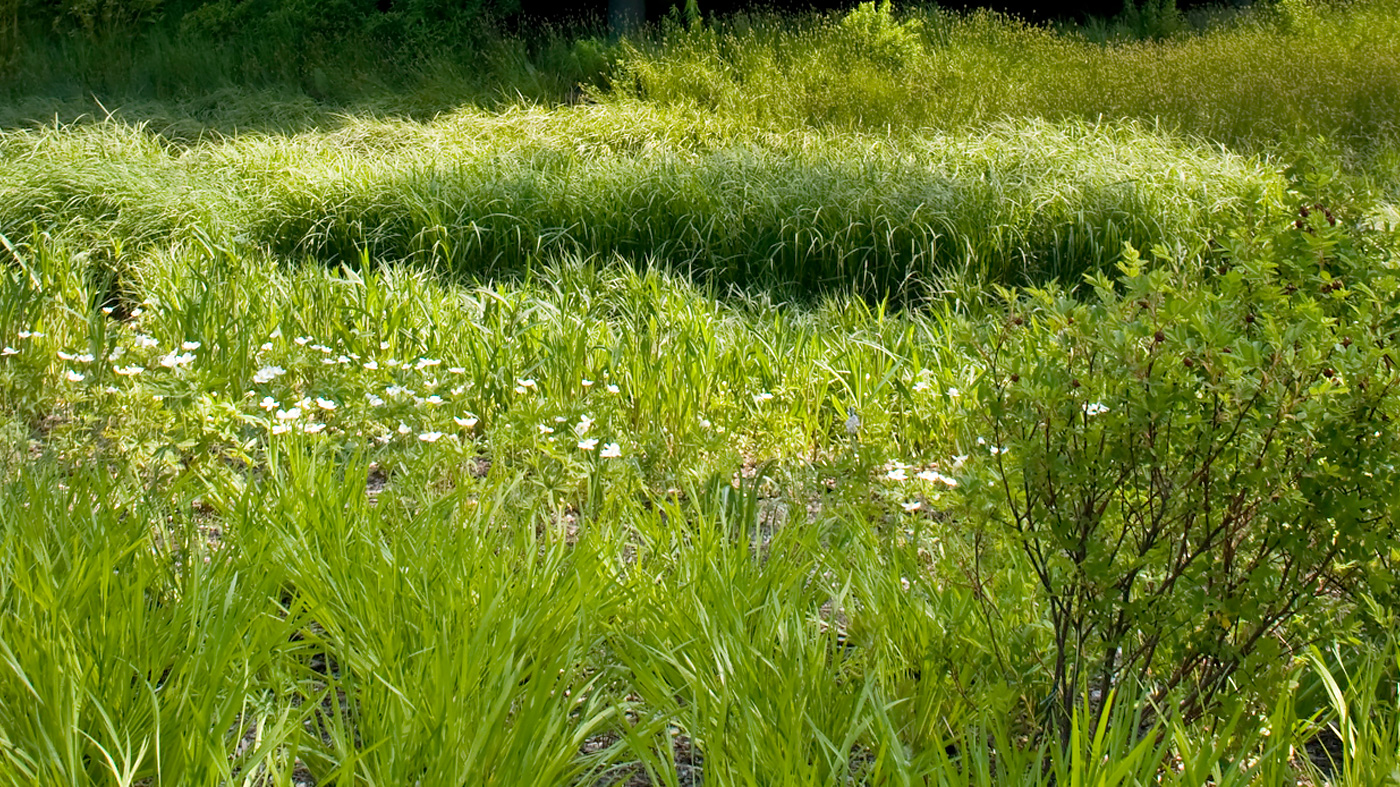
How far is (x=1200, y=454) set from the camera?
165 cm

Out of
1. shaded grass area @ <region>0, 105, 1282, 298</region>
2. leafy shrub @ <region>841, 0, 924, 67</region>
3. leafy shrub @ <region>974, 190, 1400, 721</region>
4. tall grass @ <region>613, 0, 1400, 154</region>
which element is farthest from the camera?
leafy shrub @ <region>841, 0, 924, 67</region>

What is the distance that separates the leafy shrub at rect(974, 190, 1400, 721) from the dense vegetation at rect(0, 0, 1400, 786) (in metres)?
0.01

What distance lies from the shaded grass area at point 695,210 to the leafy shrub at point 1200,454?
3193mm

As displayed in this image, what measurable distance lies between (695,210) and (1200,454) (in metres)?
4.18

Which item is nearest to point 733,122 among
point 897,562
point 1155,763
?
point 897,562

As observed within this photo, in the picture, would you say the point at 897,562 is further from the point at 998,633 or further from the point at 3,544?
the point at 3,544

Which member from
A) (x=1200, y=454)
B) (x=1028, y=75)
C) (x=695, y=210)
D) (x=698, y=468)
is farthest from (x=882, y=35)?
(x=1200, y=454)

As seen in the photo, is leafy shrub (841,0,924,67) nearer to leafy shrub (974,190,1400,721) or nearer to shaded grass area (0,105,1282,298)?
shaded grass area (0,105,1282,298)

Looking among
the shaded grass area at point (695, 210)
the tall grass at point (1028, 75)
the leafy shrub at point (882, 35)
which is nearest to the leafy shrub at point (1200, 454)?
the shaded grass area at point (695, 210)

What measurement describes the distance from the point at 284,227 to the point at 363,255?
1473mm

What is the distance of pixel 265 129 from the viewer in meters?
8.21

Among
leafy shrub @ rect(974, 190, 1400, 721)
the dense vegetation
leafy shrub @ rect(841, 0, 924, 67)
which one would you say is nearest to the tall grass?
leafy shrub @ rect(841, 0, 924, 67)

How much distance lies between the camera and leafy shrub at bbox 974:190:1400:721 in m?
1.58

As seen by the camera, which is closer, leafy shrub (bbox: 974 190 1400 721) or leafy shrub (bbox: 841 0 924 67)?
leafy shrub (bbox: 974 190 1400 721)
